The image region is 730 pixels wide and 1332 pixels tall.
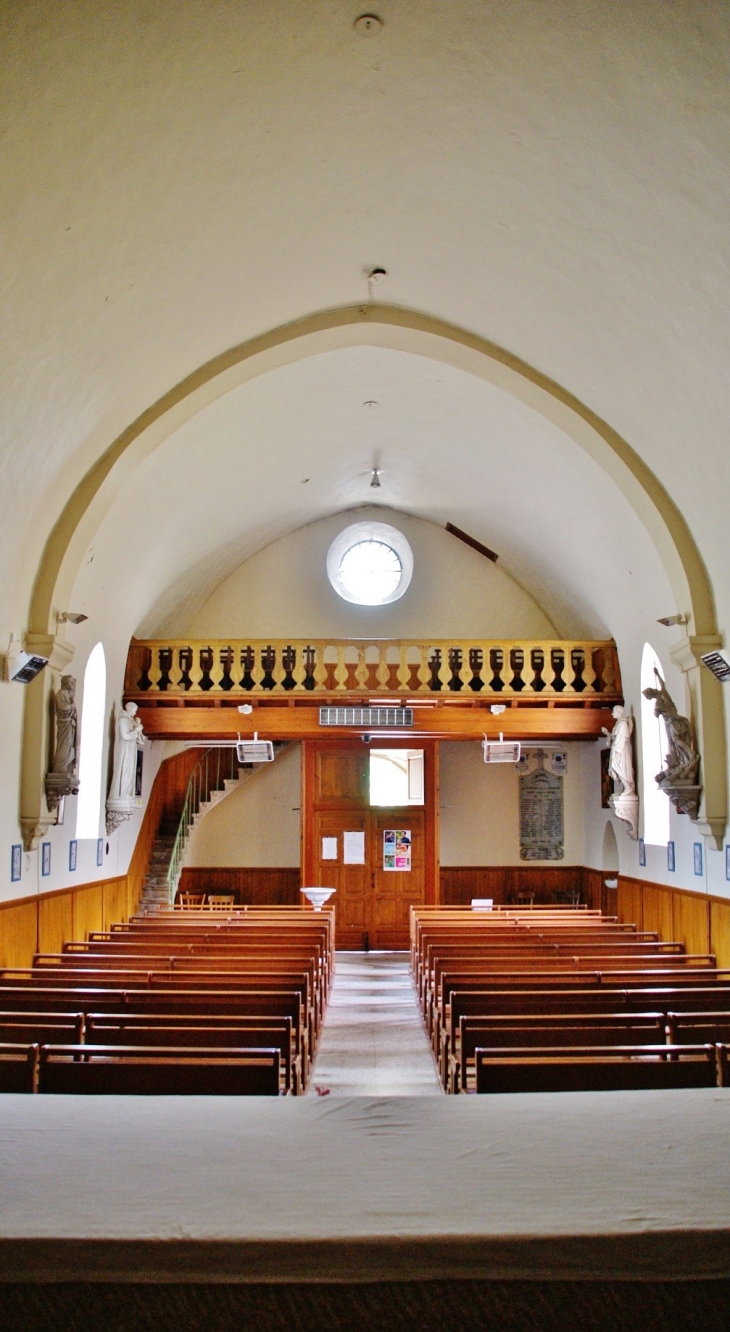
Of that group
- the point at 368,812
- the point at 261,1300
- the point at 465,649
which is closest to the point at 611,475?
the point at 465,649

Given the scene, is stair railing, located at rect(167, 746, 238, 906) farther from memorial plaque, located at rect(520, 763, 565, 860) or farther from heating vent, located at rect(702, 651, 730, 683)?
heating vent, located at rect(702, 651, 730, 683)

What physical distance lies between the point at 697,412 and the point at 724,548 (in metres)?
1.50

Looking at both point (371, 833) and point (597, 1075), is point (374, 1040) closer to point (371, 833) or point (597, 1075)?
point (597, 1075)

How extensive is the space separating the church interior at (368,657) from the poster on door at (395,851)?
16 cm

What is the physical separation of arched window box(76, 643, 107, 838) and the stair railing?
4.14 meters

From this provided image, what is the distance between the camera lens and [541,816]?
17.3 metres

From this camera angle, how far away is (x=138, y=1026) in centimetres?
591

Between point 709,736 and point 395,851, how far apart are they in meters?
7.98

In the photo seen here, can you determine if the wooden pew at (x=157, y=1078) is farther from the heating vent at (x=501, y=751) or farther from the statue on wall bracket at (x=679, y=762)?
the heating vent at (x=501, y=751)

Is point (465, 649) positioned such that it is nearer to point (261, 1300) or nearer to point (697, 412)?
point (697, 412)

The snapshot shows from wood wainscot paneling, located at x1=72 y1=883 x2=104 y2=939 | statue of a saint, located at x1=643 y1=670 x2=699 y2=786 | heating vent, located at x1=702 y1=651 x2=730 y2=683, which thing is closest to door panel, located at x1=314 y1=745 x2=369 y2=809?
wood wainscot paneling, located at x1=72 y1=883 x2=104 y2=939

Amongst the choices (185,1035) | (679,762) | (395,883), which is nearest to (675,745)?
(679,762)

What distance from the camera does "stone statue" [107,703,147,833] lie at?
12.1 metres

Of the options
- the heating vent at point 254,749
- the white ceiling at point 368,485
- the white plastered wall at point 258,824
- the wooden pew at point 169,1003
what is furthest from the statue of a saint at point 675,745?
the white plastered wall at point 258,824
